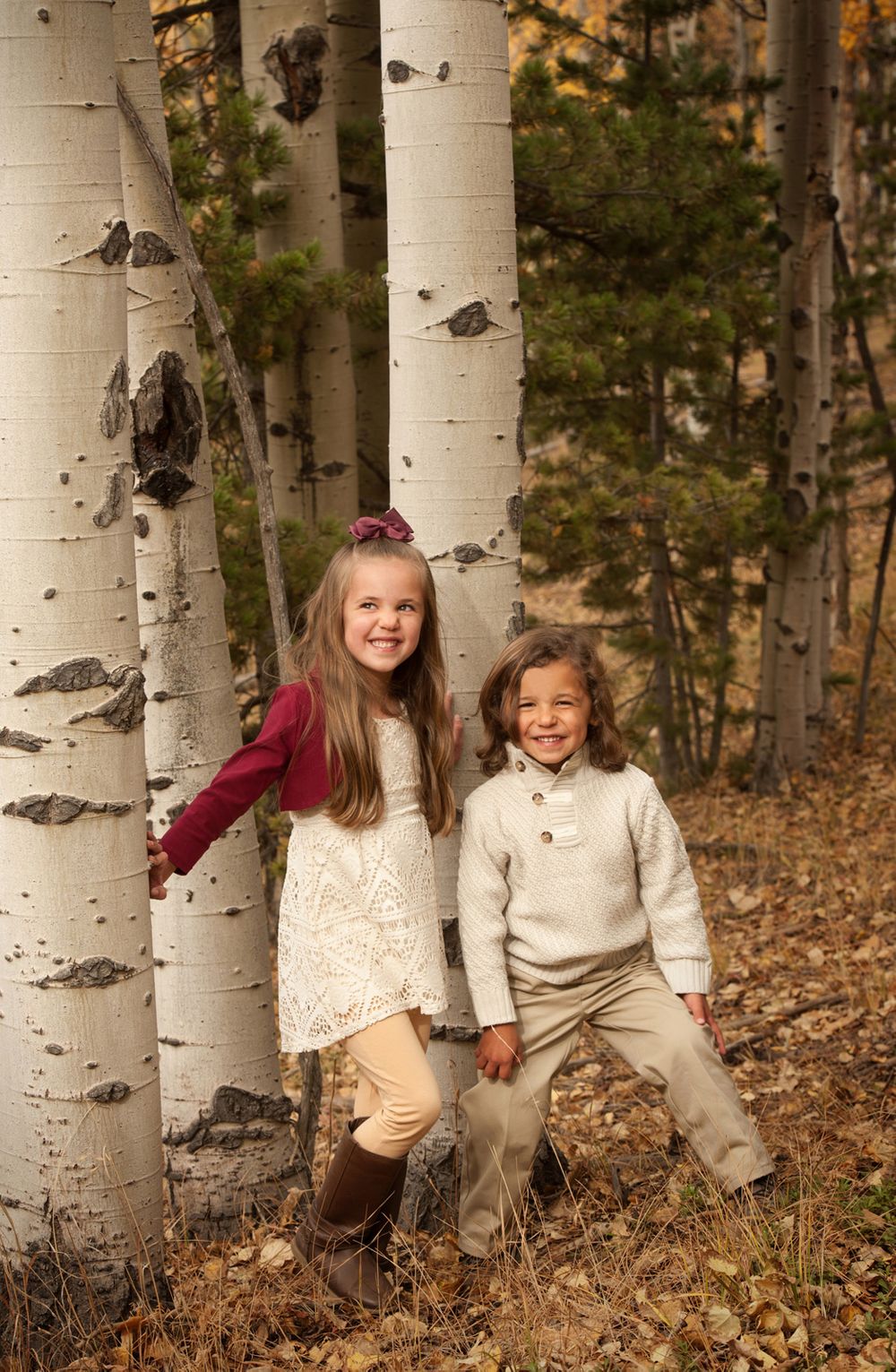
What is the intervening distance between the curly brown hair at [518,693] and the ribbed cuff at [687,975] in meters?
0.51

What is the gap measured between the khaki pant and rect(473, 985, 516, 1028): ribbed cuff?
106 millimetres

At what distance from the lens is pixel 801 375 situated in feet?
26.5

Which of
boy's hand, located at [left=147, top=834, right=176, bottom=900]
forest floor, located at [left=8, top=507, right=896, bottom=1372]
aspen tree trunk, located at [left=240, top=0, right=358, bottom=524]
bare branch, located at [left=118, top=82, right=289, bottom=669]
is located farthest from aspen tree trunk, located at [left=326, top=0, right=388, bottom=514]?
boy's hand, located at [left=147, top=834, right=176, bottom=900]

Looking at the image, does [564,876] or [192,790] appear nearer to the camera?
[564,876]

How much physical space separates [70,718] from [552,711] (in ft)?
3.76

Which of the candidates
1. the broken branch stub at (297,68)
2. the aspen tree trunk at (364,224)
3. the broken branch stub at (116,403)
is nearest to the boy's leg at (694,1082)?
the broken branch stub at (116,403)

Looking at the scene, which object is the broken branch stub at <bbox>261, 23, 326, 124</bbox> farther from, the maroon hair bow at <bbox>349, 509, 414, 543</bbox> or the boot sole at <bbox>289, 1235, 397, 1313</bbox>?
the boot sole at <bbox>289, 1235, 397, 1313</bbox>

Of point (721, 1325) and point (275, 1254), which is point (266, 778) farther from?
point (721, 1325)

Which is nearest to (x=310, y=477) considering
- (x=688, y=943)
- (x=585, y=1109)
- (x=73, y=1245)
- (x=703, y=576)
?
(x=585, y=1109)

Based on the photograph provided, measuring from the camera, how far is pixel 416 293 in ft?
9.47

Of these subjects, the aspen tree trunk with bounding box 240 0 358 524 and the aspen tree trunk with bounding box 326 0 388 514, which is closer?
the aspen tree trunk with bounding box 240 0 358 524

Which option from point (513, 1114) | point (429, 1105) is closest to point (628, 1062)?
point (513, 1114)

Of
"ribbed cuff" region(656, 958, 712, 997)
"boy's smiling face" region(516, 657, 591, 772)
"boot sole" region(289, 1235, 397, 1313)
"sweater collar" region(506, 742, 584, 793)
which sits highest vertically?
"boy's smiling face" region(516, 657, 591, 772)

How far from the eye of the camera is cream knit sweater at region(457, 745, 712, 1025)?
296cm
